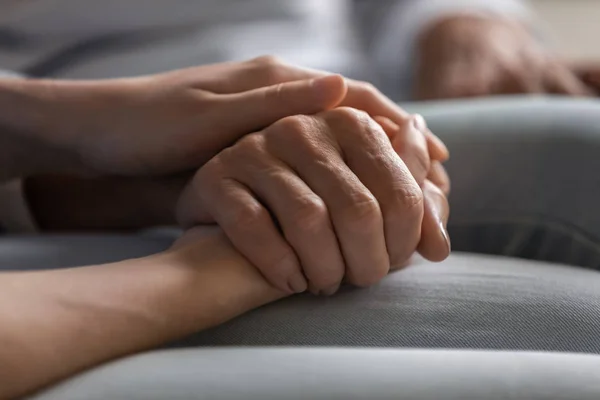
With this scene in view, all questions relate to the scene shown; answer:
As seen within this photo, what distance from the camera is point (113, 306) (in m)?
0.35

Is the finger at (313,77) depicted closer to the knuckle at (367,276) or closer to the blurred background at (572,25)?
the knuckle at (367,276)

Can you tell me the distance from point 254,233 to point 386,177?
8 centimetres

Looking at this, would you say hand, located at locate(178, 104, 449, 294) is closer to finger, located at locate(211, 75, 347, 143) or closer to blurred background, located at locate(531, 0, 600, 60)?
finger, located at locate(211, 75, 347, 143)

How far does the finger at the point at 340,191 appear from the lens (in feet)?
1.24

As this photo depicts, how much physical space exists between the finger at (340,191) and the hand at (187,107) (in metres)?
0.03

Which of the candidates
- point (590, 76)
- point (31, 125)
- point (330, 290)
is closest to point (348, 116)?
point (330, 290)

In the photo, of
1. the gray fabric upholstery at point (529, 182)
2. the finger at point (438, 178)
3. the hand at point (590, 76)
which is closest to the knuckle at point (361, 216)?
the finger at point (438, 178)

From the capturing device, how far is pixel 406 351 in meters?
0.31

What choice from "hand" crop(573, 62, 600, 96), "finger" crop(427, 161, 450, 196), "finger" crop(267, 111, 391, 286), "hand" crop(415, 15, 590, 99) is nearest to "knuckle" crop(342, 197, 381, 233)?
"finger" crop(267, 111, 391, 286)

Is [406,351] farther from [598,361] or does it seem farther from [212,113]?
[212,113]

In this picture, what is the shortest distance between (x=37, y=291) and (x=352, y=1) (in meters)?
0.85

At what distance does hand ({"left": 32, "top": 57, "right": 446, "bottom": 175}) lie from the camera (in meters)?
0.45

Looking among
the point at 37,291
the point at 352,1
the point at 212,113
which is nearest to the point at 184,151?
the point at 212,113

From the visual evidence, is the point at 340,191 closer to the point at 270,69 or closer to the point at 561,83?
the point at 270,69
